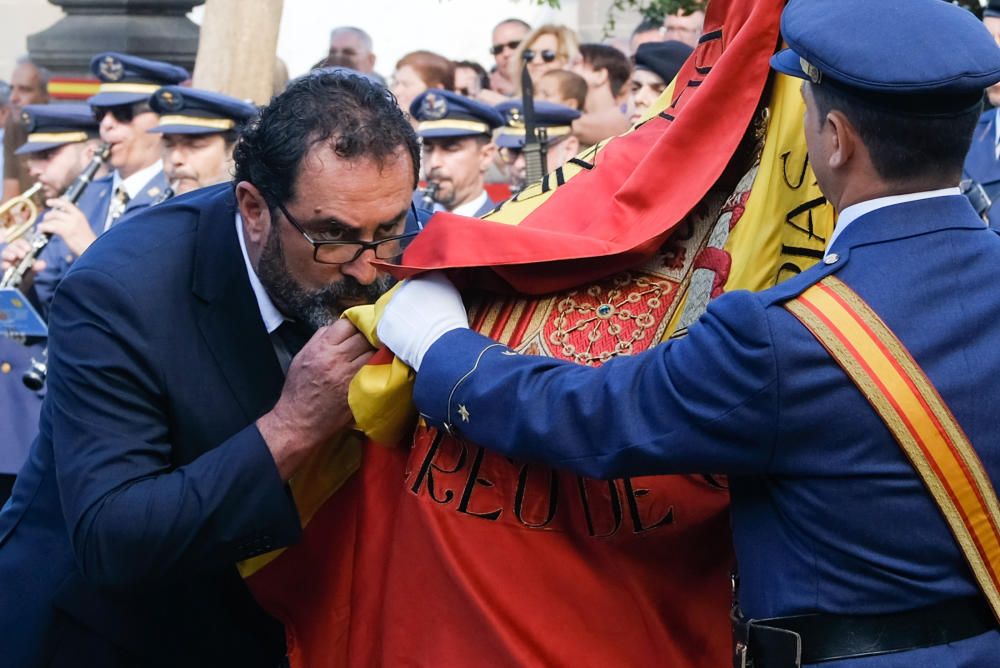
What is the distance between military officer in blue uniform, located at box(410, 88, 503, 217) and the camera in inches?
292

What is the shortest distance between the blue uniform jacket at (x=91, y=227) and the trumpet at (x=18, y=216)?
0.34 metres

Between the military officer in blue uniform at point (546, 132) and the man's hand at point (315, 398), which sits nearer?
the man's hand at point (315, 398)

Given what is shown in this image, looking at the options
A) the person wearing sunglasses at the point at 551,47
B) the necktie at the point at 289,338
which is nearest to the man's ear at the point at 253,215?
the necktie at the point at 289,338

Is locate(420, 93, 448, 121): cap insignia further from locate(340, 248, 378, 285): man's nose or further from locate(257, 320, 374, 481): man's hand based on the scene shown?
locate(257, 320, 374, 481): man's hand

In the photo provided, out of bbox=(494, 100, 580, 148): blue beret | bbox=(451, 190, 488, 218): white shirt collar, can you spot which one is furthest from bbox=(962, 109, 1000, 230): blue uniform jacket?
bbox=(494, 100, 580, 148): blue beret

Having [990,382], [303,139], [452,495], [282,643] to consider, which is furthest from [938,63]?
[282,643]

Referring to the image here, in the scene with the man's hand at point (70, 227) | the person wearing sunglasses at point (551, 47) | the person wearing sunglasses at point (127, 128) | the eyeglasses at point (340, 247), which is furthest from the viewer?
the person wearing sunglasses at point (551, 47)

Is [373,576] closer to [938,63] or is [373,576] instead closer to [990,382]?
[990,382]

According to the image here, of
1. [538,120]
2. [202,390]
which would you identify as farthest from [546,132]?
[202,390]

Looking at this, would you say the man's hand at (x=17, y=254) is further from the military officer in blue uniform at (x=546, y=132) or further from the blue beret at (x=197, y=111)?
the military officer in blue uniform at (x=546, y=132)

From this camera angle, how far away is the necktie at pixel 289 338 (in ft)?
10.3

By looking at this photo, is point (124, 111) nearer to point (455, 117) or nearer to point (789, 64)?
point (455, 117)

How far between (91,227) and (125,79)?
1022 mm

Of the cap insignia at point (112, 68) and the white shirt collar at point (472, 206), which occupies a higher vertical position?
the cap insignia at point (112, 68)
